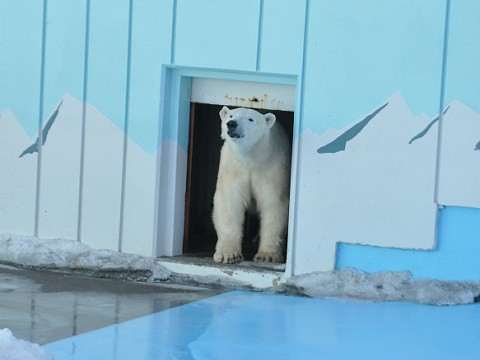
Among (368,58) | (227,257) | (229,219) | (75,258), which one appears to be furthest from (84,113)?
(368,58)

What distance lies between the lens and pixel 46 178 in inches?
224

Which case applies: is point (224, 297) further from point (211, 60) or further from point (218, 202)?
point (211, 60)

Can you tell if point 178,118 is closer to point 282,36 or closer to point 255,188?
point 255,188

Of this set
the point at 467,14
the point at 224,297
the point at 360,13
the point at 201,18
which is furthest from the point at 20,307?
the point at 467,14

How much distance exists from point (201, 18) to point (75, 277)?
1.71 metres

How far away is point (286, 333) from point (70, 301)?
3.96 ft

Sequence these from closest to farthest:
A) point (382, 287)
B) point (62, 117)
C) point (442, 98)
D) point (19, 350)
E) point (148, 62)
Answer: point (19, 350)
point (442, 98)
point (382, 287)
point (148, 62)
point (62, 117)

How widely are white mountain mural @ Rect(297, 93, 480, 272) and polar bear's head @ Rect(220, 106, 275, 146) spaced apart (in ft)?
1.76

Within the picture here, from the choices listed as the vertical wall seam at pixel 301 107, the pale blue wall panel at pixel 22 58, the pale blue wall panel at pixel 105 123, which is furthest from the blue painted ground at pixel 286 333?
the pale blue wall panel at pixel 22 58

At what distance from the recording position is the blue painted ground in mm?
3934

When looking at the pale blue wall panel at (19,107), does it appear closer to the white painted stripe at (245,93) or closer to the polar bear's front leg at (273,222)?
the white painted stripe at (245,93)

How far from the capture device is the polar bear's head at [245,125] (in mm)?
5512

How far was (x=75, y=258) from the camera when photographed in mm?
5555

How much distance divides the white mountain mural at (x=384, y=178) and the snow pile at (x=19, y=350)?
1931mm
